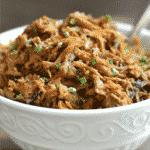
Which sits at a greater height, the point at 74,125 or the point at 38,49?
the point at 38,49

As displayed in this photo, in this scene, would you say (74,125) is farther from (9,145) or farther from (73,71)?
(9,145)

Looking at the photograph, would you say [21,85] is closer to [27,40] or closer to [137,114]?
[27,40]

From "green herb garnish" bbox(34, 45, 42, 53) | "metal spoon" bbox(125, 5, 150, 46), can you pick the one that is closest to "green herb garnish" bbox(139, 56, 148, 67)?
"metal spoon" bbox(125, 5, 150, 46)

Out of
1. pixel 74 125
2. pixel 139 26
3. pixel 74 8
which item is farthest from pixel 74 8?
pixel 74 125

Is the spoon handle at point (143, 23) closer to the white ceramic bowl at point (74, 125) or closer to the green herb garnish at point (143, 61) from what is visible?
the green herb garnish at point (143, 61)

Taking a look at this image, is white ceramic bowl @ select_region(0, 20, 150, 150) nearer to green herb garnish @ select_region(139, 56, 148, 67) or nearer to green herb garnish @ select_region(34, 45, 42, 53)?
green herb garnish @ select_region(34, 45, 42, 53)

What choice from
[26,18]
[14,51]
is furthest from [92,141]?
[26,18]

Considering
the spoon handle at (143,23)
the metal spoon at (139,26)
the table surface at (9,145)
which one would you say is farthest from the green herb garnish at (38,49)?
the spoon handle at (143,23)
